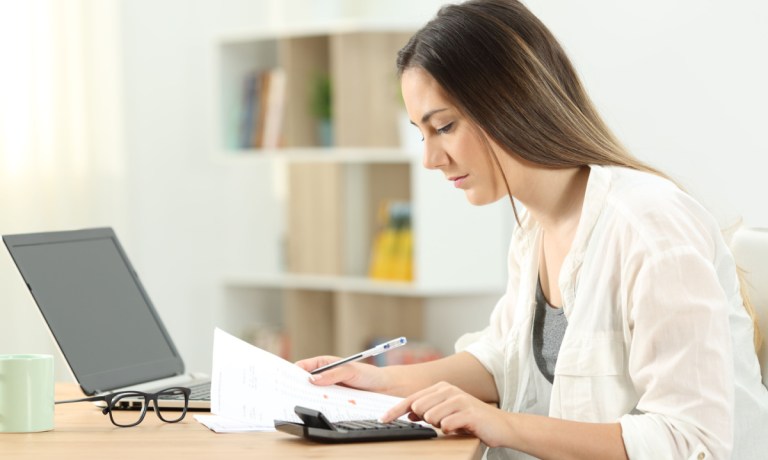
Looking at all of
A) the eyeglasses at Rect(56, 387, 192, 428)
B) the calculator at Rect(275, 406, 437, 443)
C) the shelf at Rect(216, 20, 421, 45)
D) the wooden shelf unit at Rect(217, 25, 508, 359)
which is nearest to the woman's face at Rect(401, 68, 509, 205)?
the calculator at Rect(275, 406, 437, 443)

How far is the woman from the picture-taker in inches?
52.0

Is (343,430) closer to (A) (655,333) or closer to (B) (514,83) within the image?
(A) (655,333)

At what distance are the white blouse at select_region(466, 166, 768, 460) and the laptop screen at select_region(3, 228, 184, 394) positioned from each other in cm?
58

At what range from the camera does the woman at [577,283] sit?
4.33 feet

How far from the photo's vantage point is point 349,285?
12.6 ft

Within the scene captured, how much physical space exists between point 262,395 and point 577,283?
0.45 meters

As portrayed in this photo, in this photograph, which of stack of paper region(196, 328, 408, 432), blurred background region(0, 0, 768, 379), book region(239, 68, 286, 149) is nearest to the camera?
stack of paper region(196, 328, 408, 432)

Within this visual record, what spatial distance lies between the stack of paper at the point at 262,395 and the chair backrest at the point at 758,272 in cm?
53

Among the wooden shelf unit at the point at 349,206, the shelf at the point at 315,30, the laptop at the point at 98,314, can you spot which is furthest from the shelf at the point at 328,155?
the laptop at the point at 98,314

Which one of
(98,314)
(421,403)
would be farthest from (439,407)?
(98,314)

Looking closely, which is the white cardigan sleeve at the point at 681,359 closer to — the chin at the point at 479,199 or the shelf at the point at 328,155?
the chin at the point at 479,199

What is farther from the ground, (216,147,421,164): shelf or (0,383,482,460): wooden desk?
(216,147,421,164): shelf

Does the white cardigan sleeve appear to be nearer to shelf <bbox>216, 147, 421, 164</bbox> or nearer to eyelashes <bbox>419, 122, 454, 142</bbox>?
eyelashes <bbox>419, 122, 454, 142</bbox>

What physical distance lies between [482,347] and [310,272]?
2288 mm
